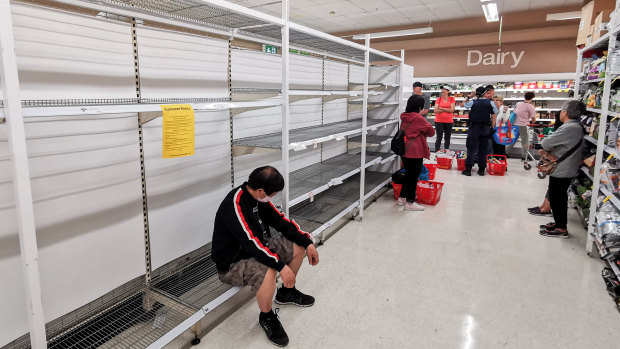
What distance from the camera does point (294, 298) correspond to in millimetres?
2803

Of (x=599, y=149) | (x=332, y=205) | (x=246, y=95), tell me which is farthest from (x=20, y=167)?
(x=599, y=149)

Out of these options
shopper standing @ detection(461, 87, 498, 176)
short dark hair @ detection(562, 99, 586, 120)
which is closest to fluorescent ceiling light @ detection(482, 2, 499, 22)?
shopper standing @ detection(461, 87, 498, 176)

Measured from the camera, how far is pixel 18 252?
1.87 m

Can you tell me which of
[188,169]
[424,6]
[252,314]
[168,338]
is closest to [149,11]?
[188,169]

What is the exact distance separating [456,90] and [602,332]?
9.76 m

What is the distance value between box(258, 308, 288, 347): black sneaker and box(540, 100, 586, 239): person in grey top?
343 centimetres

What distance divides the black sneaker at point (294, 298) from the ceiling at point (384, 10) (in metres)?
7.39

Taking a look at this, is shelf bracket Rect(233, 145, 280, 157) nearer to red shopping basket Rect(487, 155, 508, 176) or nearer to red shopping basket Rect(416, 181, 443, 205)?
red shopping basket Rect(416, 181, 443, 205)

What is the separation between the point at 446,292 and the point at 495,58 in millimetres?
10566

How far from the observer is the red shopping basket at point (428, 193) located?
545 cm

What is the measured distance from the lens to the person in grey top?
12.7 feet

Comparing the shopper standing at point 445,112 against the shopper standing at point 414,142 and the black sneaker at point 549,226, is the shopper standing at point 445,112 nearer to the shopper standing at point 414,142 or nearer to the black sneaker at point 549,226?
the shopper standing at point 414,142

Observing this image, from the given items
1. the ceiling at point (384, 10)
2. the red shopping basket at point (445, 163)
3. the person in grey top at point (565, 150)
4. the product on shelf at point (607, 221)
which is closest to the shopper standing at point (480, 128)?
the red shopping basket at point (445, 163)

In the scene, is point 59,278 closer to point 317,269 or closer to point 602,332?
point 317,269
